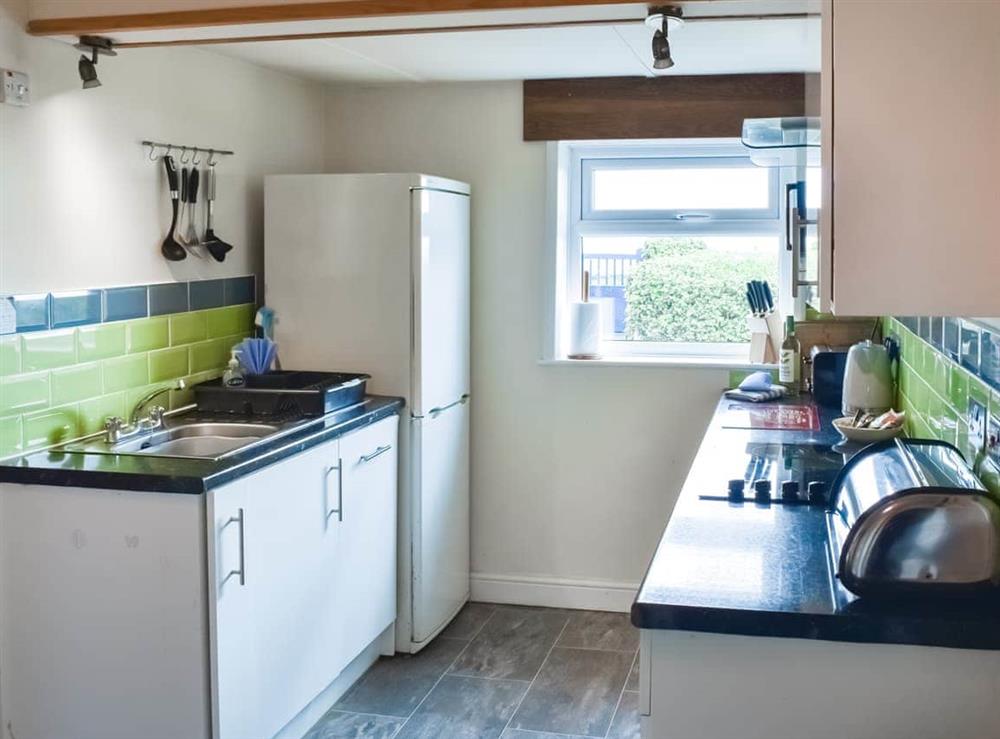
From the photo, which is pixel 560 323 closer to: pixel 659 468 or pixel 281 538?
pixel 659 468

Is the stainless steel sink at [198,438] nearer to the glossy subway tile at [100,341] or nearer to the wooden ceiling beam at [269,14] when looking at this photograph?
the glossy subway tile at [100,341]

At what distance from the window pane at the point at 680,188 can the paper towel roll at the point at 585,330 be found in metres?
0.44

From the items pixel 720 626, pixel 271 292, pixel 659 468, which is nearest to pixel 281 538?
pixel 271 292

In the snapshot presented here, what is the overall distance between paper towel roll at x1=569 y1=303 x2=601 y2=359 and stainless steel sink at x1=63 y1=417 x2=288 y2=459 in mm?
1550

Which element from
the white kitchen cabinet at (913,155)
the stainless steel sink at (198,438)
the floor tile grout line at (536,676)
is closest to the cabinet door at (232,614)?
the stainless steel sink at (198,438)

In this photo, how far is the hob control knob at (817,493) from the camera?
243 cm

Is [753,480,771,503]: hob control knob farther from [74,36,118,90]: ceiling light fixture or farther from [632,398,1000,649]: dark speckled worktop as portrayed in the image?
[74,36,118,90]: ceiling light fixture

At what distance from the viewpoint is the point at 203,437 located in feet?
10.8

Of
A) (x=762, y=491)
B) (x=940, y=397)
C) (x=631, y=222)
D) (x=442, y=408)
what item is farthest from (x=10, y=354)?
(x=631, y=222)

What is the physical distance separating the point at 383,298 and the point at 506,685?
1.36m

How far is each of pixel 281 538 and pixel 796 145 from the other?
65.0 inches

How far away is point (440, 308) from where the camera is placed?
404 cm

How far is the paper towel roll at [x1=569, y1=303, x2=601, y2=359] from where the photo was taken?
4457 mm

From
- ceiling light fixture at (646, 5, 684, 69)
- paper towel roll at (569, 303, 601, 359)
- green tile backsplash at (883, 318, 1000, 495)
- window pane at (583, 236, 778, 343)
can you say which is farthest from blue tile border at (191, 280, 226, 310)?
green tile backsplash at (883, 318, 1000, 495)
